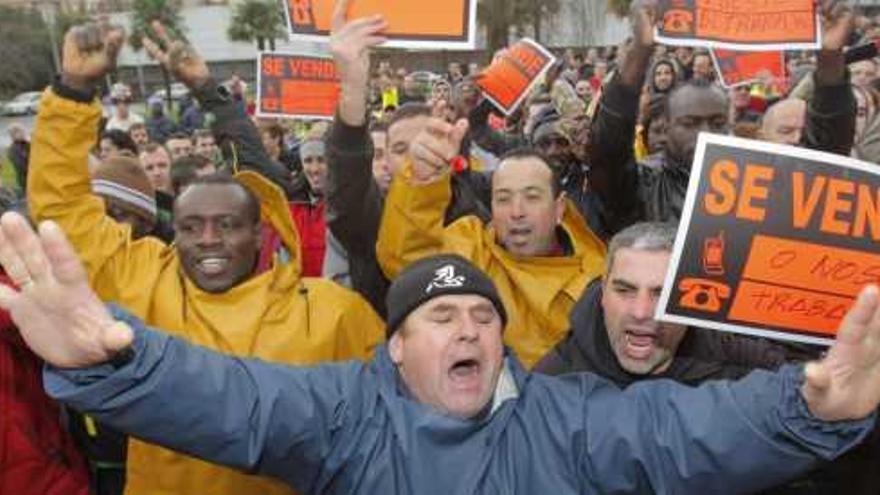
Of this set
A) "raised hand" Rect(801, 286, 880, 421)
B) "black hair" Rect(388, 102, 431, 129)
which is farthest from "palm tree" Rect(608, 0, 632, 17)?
"raised hand" Rect(801, 286, 880, 421)

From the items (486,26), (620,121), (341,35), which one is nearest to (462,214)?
(620,121)

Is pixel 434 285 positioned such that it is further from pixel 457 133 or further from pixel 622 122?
pixel 622 122

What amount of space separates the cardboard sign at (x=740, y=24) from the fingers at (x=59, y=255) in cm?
284

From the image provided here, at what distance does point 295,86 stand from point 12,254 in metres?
5.43

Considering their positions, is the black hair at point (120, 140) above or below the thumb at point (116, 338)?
below

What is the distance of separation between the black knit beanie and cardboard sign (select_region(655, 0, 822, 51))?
1.95 metres

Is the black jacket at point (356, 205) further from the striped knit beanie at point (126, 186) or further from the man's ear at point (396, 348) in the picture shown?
the striped knit beanie at point (126, 186)

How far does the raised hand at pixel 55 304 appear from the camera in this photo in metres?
1.85

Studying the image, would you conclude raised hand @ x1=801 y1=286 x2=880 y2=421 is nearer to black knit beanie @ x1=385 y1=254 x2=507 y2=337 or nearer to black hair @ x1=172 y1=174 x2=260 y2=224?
black knit beanie @ x1=385 y1=254 x2=507 y2=337

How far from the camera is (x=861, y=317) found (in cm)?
193

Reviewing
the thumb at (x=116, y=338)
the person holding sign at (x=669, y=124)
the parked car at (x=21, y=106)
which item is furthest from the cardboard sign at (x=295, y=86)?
the parked car at (x=21, y=106)

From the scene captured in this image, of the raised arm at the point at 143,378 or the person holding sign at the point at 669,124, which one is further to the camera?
the person holding sign at the point at 669,124

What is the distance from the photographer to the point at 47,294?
Answer: 1869mm

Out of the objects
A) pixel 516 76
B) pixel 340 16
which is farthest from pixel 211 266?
pixel 516 76
